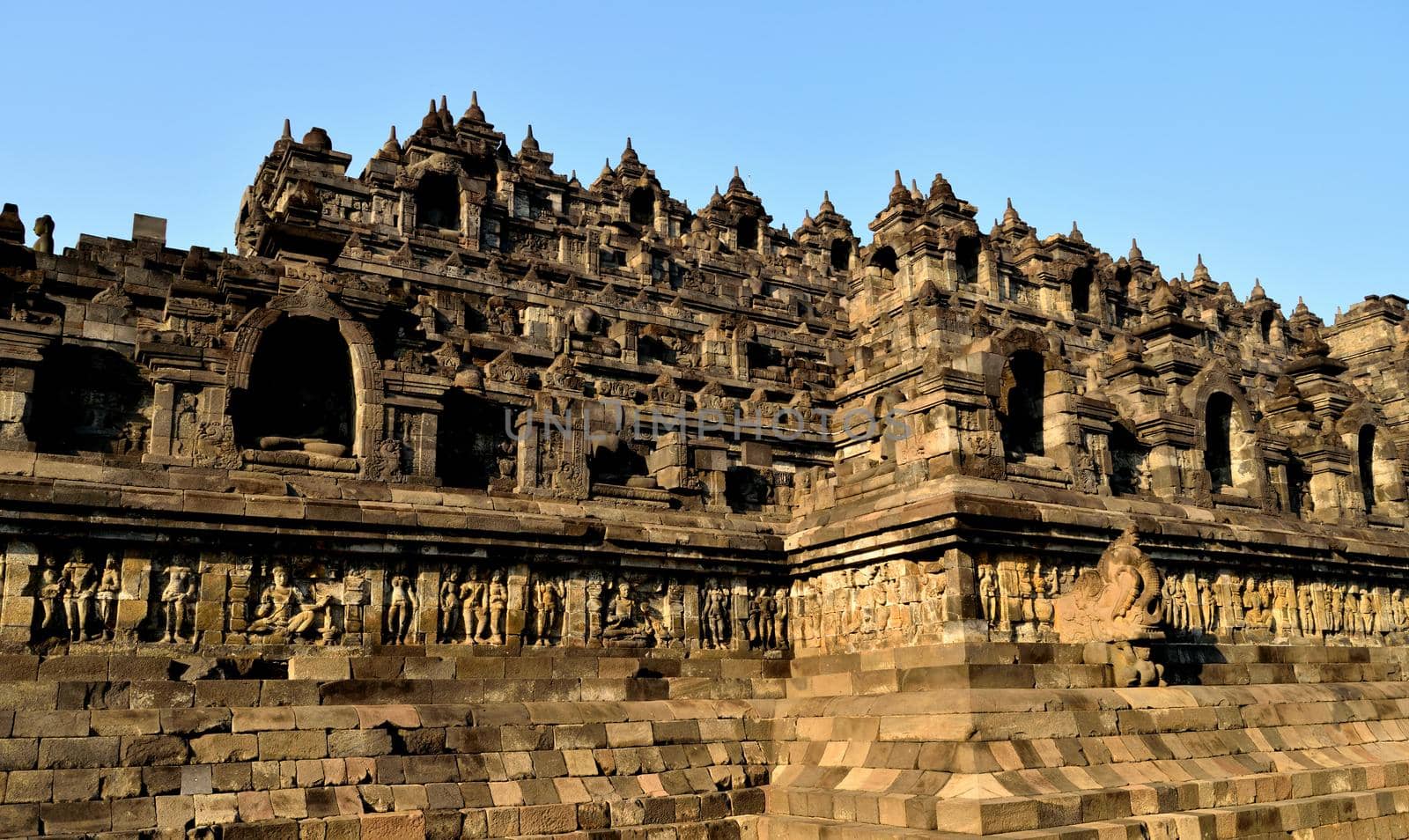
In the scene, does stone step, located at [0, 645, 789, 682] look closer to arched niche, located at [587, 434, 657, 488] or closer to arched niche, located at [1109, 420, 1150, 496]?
arched niche, located at [587, 434, 657, 488]

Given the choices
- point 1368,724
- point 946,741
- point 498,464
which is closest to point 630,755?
point 946,741

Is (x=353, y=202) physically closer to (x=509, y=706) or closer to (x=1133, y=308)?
(x=509, y=706)

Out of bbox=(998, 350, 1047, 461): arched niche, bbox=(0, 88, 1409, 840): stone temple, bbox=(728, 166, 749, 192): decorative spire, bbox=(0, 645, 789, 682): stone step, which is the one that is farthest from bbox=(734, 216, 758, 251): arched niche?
bbox=(0, 645, 789, 682): stone step

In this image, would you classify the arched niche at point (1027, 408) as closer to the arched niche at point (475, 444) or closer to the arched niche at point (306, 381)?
the arched niche at point (475, 444)

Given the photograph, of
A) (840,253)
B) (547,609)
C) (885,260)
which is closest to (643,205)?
(840,253)

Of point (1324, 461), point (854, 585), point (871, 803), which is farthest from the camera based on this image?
point (1324, 461)

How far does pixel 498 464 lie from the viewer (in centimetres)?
1856

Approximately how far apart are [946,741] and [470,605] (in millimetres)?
6296

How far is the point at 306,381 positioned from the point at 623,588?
18.5 ft

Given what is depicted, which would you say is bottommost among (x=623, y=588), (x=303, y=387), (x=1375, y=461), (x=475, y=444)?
(x=623, y=588)

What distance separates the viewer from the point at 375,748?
13891mm

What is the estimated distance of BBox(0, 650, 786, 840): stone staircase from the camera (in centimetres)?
1257

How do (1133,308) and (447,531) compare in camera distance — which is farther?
(1133,308)

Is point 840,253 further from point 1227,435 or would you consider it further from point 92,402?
point 92,402
